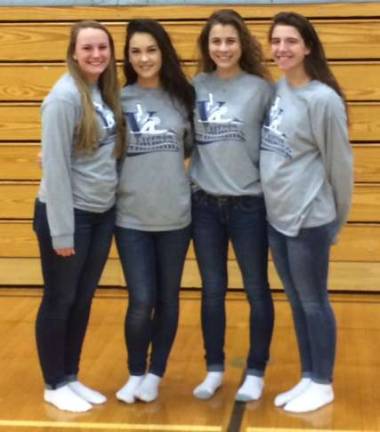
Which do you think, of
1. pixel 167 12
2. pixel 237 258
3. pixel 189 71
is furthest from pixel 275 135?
pixel 167 12

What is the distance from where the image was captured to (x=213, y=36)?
308cm

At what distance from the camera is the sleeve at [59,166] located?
2.91m

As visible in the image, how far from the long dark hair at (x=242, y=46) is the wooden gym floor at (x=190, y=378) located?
1.25 m

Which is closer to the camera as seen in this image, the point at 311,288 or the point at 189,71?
the point at 311,288

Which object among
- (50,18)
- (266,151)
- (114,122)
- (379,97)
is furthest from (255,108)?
(50,18)

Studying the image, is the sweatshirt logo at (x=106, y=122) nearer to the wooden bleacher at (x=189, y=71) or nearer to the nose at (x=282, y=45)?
the nose at (x=282, y=45)

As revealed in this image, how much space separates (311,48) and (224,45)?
31cm

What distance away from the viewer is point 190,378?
11.6 ft

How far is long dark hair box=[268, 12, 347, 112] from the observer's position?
2986 millimetres

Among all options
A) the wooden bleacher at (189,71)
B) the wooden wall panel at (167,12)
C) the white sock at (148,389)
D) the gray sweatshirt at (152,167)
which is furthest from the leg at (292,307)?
the wooden wall panel at (167,12)

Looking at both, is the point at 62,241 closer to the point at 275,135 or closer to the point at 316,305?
the point at 275,135

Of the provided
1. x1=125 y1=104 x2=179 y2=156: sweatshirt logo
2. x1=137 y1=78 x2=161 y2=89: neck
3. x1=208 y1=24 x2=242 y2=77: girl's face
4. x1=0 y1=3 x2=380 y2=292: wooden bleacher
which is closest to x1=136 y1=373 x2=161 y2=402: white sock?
x1=125 y1=104 x2=179 y2=156: sweatshirt logo

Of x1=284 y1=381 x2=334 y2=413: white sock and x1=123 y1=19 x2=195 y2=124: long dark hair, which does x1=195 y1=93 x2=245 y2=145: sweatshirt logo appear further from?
x1=284 y1=381 x2=334 y2=413: white sock

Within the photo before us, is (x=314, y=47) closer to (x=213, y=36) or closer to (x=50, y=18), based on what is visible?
(x=213, y=36)
